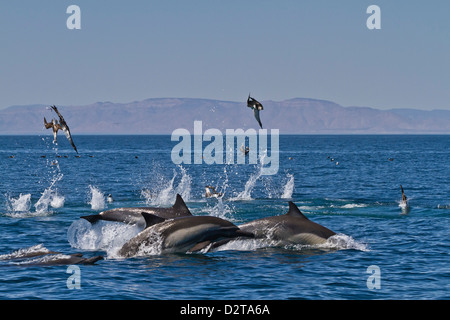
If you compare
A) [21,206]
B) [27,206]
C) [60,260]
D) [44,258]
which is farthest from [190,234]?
[21,206]

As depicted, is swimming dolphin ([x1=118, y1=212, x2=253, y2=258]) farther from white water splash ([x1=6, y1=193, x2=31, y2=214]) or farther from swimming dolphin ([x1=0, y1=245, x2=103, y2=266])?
white water splash ([x1=6, y1=193, x2=31, y2=214])

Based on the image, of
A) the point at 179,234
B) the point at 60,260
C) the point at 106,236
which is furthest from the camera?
the point at 106,236

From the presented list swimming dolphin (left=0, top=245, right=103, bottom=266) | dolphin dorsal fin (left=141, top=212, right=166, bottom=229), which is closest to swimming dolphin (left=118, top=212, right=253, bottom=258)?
dolphin dorsal fin (left=141, top=212, right=166, bottom=229)

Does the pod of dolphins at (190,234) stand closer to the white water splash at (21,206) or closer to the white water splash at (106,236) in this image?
the white water splash at (106,236)

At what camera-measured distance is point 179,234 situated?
20969 mm

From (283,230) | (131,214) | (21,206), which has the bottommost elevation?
(21,206)

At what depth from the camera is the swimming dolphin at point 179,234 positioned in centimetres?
2086

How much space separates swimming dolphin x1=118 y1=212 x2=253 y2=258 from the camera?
20859 millimetres

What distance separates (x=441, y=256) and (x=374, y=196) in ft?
97.7

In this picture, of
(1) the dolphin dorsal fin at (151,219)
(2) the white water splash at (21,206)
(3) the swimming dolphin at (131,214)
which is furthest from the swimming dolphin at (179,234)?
(2) the white water splash at (21,206)

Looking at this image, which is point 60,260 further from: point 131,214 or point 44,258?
point 131,214
